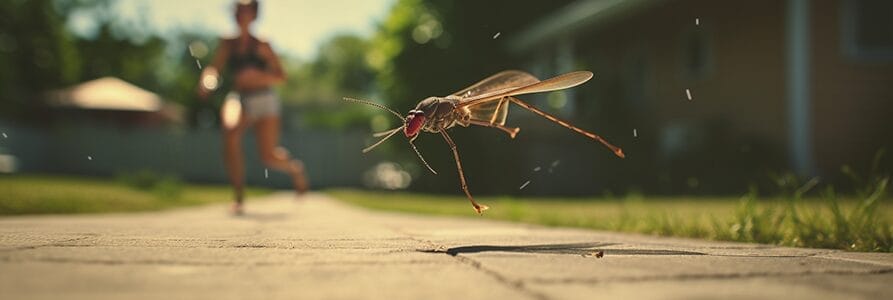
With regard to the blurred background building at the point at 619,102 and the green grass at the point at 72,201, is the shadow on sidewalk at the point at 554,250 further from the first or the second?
the green grass at the point at 72,201

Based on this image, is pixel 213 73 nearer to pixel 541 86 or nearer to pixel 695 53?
pixel 541 86

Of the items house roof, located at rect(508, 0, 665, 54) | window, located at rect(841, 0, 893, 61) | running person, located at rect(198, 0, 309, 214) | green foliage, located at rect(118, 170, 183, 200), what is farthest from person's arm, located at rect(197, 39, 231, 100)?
window, located at rect(841, 0, 893, 61)

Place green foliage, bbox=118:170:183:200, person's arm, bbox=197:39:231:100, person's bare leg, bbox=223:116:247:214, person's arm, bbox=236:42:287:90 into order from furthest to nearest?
green foliage, bbox=118:170:183:200 < person's bare leg, bbox=223:116:247:214 < person's arm, bbox=236:42:287:90 < person's arm, bbox=197:39:231:100

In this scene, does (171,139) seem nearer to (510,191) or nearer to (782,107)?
(510,191)

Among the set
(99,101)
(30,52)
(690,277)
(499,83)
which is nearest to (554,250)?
(690,277)

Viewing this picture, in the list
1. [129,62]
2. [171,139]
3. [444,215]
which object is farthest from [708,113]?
[129,62]

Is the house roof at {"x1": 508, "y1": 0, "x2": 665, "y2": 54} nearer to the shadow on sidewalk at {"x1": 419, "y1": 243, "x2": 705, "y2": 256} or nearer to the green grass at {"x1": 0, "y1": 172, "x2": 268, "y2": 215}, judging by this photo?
the green grass at {"x1": 0, "y1": 172, "x2": 268, "y2": 215}
